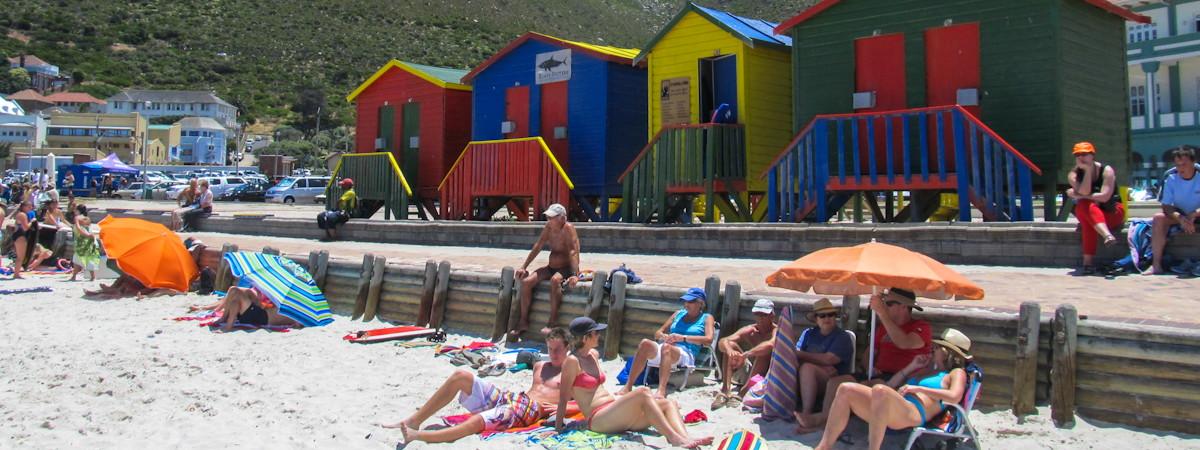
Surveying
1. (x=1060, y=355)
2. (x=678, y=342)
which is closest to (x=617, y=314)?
(x=678, y=342)

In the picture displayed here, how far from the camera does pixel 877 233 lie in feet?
35.7

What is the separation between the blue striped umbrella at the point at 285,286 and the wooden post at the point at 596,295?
3.91m

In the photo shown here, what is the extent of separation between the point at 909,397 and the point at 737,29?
10665 mm

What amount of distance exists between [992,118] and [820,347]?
25.2ft

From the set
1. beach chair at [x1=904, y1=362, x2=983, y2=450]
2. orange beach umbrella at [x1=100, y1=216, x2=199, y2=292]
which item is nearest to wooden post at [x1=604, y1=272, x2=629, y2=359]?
beach chair at [x1=904, y1=362, x2=983, y2=450]

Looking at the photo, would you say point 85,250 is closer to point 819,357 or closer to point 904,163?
point 904,163

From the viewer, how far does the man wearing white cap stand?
22.5 feet

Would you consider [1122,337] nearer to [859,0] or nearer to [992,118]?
[992,118]

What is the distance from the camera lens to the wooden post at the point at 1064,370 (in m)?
5.75

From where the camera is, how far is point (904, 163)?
12297 mm

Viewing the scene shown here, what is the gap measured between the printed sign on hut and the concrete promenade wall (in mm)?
3721

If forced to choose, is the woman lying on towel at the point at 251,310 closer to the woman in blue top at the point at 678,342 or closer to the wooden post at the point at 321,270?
the wooden post at the point at 321,270

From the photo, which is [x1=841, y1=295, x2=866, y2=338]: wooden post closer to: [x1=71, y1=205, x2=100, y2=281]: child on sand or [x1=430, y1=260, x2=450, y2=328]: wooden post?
[x1=430, y1=260, x2=450, y2=328]: wooden post

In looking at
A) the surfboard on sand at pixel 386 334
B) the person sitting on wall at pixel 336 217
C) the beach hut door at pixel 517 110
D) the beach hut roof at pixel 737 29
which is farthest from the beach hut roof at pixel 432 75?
the surfboard on sand at pixel 386 334
